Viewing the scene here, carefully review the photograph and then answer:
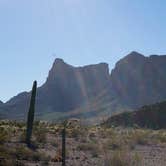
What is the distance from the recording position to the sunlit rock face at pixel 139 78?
170m

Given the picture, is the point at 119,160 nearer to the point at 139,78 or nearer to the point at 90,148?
the point at 90,148

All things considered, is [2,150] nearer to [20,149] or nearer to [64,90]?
[20,149]

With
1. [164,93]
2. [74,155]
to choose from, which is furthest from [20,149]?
[164,93]

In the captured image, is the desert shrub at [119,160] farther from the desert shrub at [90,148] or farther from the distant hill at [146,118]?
the distant hill at [146,118]

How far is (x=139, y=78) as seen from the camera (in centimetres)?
17925

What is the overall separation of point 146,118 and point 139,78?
316 ft

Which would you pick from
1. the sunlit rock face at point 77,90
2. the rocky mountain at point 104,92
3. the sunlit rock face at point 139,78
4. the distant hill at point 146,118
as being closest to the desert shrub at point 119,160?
the distant hill at point 146,118

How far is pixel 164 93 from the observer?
6624 inches

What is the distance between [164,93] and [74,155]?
479 ft

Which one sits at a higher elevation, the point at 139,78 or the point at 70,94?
the point at 139,78

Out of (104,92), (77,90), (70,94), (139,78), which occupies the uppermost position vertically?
(139,78)

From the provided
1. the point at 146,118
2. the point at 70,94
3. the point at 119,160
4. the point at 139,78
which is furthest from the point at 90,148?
the point at 70,94

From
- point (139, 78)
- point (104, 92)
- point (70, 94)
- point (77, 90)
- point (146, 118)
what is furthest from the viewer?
point (77, 90)

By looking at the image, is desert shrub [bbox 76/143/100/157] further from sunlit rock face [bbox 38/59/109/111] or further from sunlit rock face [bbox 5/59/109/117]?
sunlit rock face [bbox 38/59/109/111]
